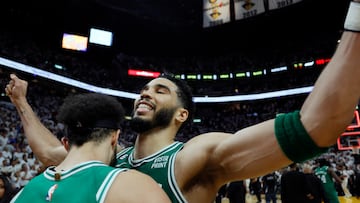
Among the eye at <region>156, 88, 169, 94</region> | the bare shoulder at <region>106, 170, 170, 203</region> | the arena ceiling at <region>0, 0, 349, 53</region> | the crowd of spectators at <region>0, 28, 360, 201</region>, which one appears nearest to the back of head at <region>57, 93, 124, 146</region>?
the bare shoulder at <region>106, 170, 170, 203</region>

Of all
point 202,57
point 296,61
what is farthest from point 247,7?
point 202,57

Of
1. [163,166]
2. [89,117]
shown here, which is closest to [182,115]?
[163,166]

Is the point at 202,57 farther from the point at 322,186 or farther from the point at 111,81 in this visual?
the point at 322,186

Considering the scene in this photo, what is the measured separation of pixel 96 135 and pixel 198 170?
586 millimetres

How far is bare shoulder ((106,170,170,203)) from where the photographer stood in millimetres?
1211

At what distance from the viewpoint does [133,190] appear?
1.23 meters

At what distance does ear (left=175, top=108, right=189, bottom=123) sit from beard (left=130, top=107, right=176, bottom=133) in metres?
0.05

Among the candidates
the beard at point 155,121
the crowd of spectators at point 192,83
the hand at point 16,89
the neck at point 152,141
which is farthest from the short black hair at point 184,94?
the crowd of spectators at point 192,83

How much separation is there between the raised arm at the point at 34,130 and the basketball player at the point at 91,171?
1.00 metres

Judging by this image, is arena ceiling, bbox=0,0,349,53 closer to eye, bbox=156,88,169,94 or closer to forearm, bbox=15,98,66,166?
forearm, bbox=15,98,66,166

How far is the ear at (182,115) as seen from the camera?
2.28 meters

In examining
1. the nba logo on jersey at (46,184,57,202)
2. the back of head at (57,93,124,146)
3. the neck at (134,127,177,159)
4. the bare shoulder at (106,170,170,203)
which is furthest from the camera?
the neck at (134,127,177,159)

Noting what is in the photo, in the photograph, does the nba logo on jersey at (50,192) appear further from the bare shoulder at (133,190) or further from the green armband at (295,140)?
the green armband at (295,140)

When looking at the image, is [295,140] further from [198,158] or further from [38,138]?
[38,138]
